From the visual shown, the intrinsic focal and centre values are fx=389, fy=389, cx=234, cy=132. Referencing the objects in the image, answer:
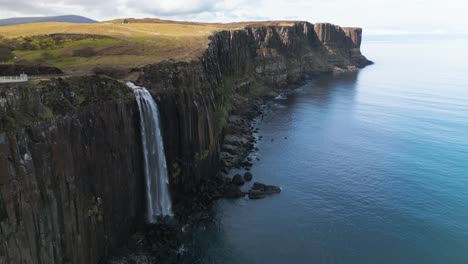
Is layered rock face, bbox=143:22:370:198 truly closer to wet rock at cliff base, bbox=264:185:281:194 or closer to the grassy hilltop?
the grassy hilltop

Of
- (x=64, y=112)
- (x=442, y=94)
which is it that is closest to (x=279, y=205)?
(x=64, y=112)

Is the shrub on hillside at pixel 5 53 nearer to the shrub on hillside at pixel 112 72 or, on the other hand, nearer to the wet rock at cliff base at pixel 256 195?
the shrub on hillside at pixel 112 72

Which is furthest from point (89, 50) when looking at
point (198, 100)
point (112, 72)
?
point (198, 100)

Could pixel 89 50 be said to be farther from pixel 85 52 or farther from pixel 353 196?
pixel 353 196

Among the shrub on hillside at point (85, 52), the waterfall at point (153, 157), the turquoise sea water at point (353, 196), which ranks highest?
the shrub on hillside at point (85, 52)

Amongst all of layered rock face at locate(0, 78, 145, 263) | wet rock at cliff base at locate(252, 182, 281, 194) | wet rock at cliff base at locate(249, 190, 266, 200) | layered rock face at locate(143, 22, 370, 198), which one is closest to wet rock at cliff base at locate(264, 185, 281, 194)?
wet rock at cliff base at locate(252, 182, 281, 194)

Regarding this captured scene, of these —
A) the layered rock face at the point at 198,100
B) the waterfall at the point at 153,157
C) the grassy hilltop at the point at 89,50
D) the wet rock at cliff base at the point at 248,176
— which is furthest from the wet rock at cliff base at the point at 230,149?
the waterfall at the point at 153,157
